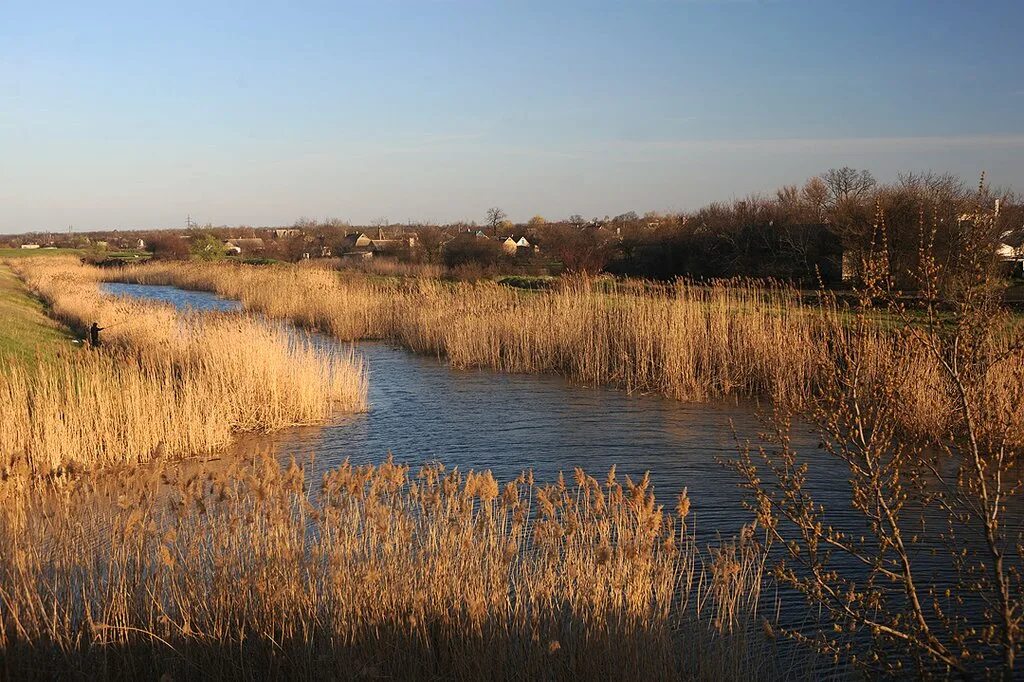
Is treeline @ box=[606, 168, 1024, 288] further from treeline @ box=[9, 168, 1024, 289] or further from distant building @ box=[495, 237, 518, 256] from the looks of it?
distant building @ box=[495, 237, 518, 256]

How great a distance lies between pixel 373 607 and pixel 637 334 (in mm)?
12131

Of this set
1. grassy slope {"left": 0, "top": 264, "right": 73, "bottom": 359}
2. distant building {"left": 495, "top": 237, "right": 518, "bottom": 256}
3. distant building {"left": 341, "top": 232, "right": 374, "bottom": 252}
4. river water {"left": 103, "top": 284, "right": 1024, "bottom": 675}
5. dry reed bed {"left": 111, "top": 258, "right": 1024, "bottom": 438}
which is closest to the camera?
river water {"left": 103, "top": 284, "right": 1024, "bottom": 675}

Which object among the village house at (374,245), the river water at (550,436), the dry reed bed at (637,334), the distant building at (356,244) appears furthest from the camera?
the distant building at (356,244)

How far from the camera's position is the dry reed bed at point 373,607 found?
4.70 metres

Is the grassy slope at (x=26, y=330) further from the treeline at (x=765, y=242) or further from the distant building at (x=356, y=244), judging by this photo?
the distant building at (x=356, y=244)

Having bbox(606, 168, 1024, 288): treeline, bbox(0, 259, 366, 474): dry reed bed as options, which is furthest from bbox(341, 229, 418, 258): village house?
bbox(0, 259, 366, 474): dry reed bed

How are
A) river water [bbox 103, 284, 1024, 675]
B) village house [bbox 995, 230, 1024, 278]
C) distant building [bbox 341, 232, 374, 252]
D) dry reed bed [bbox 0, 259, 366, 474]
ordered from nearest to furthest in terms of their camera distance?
river water [bbox 103, 284, 1024, 675] → dry reed bed [bbox 0, 259, 366, 474] → village house [bbox 995, 230, 1024, 278] → distant building [bbox 341, 232, 374, 252]

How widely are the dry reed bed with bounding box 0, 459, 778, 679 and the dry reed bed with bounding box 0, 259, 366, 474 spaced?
1375mm

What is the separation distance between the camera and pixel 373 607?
4.93m

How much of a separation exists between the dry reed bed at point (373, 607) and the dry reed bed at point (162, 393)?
1.37 metres

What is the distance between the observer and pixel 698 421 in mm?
13430

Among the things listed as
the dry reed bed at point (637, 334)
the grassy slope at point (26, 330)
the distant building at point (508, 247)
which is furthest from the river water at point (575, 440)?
the distant building at point (508, 247)

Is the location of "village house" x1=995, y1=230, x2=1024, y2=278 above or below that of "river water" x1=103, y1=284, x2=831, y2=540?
above

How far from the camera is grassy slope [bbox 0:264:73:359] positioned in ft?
52.9
